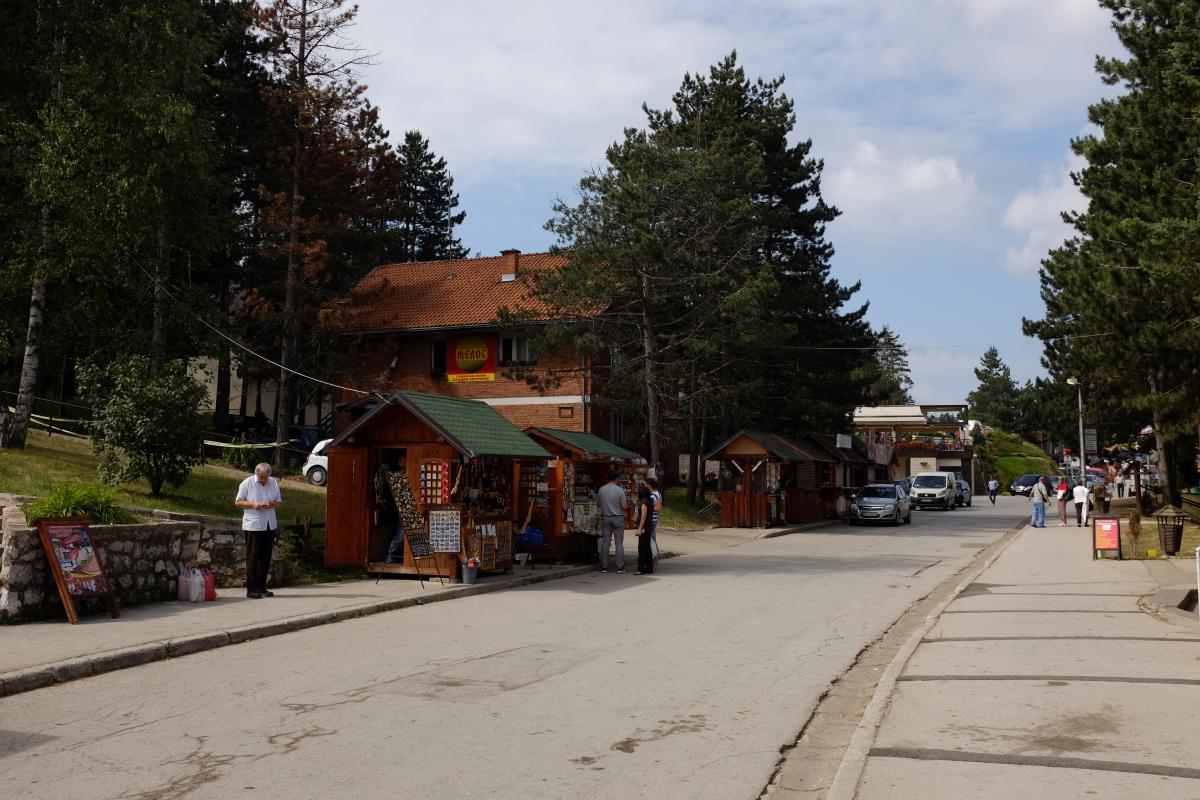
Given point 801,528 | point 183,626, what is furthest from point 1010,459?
point 183,626

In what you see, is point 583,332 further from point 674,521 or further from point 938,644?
point 938,644

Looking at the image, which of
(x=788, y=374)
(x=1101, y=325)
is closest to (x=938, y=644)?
(x=1101, y=325)

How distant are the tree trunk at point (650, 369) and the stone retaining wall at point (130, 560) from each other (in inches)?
757

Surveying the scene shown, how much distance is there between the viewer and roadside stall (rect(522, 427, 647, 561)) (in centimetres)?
2011

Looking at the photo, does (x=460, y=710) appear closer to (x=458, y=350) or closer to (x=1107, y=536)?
(x=1107, y=536)

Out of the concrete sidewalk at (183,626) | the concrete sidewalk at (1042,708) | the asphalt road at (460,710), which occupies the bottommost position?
the asphalt road at (460,710)

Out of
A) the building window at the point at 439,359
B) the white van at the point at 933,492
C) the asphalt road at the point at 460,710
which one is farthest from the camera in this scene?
the white van at the point at 933,492

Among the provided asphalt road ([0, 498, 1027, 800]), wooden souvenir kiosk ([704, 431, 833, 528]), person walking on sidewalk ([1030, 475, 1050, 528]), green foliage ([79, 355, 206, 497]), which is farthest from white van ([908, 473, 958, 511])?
green foliage ([79, 355, 206, 497])

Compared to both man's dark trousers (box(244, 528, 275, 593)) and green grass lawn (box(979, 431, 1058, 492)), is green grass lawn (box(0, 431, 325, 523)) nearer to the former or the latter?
man's dark trousers (box(244, 528, 275, 593))

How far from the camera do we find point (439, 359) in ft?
139

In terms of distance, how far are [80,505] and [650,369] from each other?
22838 mm

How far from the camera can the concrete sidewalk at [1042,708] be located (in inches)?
220

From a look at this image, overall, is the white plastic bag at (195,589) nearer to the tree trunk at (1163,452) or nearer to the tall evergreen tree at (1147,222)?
the tall evergreen tree at (1147,222)

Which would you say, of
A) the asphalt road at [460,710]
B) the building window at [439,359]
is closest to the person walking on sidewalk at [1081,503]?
the asphalt road at [460,710]
